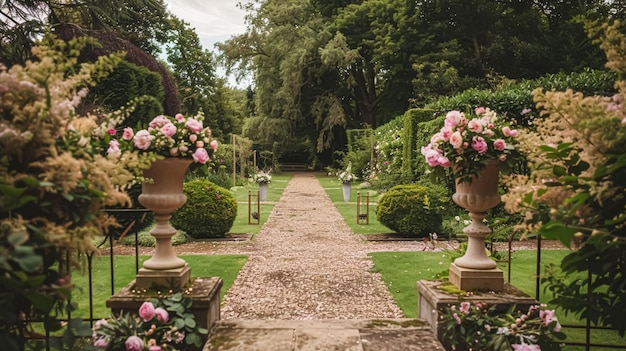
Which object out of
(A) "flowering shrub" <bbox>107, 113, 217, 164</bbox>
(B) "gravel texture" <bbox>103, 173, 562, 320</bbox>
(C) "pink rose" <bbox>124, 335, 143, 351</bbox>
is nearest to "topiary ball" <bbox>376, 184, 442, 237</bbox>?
(B) "gravel texture" <bbox>103, 173, 562, 320</bbox>

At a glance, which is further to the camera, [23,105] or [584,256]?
[584,256]

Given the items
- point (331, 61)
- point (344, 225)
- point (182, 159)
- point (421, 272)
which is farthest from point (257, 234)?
point (331, 61)

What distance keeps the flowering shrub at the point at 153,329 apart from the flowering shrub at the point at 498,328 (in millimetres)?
1560

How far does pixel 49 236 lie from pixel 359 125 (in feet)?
96.1

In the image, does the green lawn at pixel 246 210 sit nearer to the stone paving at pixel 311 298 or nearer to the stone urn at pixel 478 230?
the stone paving at pixel 311 298

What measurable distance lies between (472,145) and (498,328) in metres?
1.11

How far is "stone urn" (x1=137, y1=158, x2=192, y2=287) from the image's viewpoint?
9.66 feet

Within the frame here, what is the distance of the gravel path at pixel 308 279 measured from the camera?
4.91 m

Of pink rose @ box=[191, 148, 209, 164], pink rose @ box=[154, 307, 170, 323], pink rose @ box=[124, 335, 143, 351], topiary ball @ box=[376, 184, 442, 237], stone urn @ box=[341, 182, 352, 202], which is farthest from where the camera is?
stone urn @ box=[341, 182, 352, 202]

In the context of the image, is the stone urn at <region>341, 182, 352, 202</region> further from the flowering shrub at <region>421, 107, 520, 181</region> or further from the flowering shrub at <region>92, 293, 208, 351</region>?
the flowering shrub at <region>92, 293, 208, 351</region>

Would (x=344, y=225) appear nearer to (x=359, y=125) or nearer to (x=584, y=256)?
(x=584, y=256)

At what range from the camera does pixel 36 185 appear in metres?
1.46

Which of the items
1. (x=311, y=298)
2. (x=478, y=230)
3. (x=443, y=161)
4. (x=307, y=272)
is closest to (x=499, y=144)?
(x=443, y=161)

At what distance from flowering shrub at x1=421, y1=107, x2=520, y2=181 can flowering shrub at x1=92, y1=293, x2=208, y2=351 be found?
1.89 metres
